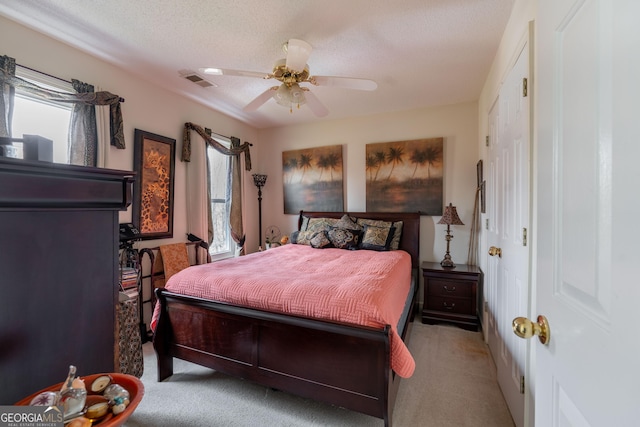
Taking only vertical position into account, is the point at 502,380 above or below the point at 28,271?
below

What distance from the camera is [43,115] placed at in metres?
2.24

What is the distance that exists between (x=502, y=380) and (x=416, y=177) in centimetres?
251

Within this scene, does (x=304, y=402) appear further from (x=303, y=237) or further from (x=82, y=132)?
(x=82, y=132)

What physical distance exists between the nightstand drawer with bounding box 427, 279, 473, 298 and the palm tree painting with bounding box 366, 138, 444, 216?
3.23 feet

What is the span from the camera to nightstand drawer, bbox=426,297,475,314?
307 centimetres

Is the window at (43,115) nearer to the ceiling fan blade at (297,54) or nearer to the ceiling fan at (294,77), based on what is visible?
the ceiling fan at (294,77)

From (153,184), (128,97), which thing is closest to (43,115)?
(128,97)

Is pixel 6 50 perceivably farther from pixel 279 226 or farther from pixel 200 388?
pixel 279 226

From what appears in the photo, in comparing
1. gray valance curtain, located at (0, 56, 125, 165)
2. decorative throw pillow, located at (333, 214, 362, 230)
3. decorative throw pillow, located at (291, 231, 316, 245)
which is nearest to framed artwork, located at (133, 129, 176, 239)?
gray valance curtain, located at (0, 56, 125, 165)

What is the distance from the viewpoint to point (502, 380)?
6.46 ft

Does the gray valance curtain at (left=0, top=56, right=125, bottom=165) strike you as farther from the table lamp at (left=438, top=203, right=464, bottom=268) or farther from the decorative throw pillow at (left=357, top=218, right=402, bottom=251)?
the table lamp at (left=438, top=203, right=464, bottom=268)

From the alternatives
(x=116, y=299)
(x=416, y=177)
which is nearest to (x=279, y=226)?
(x=416, y=177)

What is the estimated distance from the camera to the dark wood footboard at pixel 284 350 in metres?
1.56

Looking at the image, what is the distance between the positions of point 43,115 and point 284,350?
2.68 m
